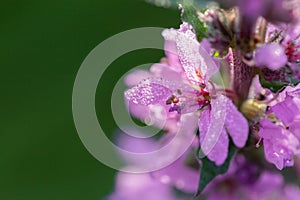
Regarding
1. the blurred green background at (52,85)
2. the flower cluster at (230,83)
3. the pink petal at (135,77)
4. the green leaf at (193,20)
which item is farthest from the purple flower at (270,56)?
the blurred green background at (52,85)

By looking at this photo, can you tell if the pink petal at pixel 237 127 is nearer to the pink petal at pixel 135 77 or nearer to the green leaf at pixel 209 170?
the green leaf at pixel 209 170

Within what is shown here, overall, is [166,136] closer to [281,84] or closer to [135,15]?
[281,84]

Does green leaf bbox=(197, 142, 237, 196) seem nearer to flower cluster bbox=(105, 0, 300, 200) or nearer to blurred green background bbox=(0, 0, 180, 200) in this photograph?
flower cluster bbox=(105, 0, 300, 200)

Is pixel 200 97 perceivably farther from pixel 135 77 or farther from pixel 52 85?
pixel 52 85

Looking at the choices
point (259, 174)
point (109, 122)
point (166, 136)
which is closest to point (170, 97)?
point (166, 136)

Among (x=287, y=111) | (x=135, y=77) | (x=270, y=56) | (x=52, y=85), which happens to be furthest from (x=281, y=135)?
(x=52, y=85)

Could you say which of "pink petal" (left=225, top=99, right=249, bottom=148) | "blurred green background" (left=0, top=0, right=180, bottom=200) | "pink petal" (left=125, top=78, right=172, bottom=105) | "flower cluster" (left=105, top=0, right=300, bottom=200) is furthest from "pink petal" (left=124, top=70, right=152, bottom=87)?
"blurred green background" (left=0, top=0, right=180, bottom=200)

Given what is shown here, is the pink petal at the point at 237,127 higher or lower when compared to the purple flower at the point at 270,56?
lower
